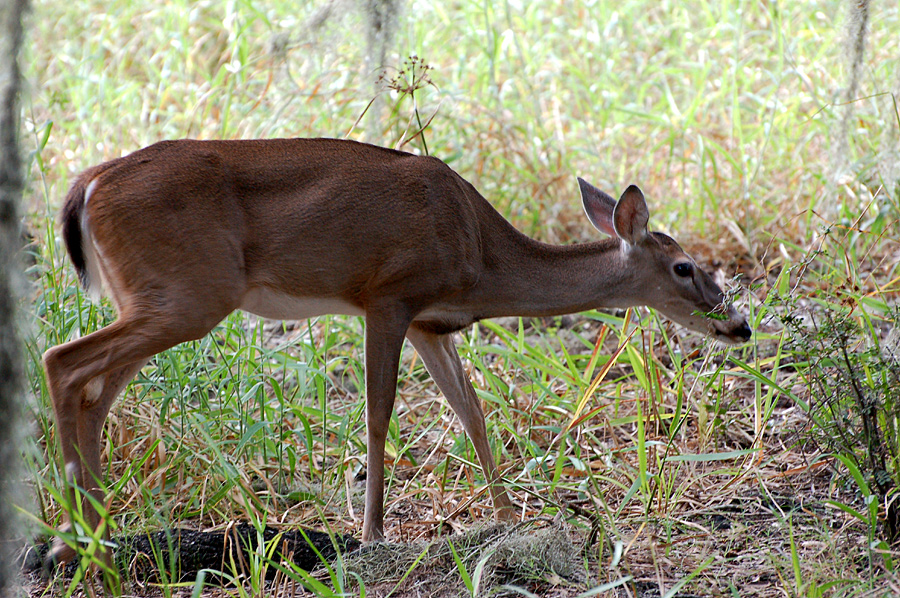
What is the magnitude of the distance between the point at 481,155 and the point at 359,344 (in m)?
1.91

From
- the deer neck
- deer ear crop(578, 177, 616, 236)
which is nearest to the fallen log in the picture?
the deer neck

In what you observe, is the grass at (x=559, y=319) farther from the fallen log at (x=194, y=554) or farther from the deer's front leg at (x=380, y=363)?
the deer's front leg at (x=380, y=363)

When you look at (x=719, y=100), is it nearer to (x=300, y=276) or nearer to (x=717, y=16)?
(x=717, y=16)

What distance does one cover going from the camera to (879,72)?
242 inches

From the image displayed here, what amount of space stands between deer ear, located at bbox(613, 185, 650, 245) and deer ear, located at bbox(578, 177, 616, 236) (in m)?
0.20

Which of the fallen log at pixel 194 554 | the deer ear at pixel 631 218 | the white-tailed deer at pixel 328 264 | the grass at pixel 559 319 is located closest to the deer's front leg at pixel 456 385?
the white-tailed deer at pixel 328 264

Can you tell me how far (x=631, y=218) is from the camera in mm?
4066

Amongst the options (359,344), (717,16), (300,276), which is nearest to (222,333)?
(359,344)

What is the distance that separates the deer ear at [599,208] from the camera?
14.1ft

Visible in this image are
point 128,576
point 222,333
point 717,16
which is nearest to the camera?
point 128,576

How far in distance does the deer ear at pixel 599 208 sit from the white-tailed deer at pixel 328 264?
0.16 feet

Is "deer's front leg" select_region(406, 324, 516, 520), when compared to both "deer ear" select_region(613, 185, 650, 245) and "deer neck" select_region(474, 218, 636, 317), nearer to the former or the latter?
"deer neck" select_region(474, 218, 636, 317)

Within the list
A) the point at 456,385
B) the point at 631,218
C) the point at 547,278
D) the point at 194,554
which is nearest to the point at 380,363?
the point at 456,385

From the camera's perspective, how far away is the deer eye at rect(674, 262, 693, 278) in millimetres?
4109
